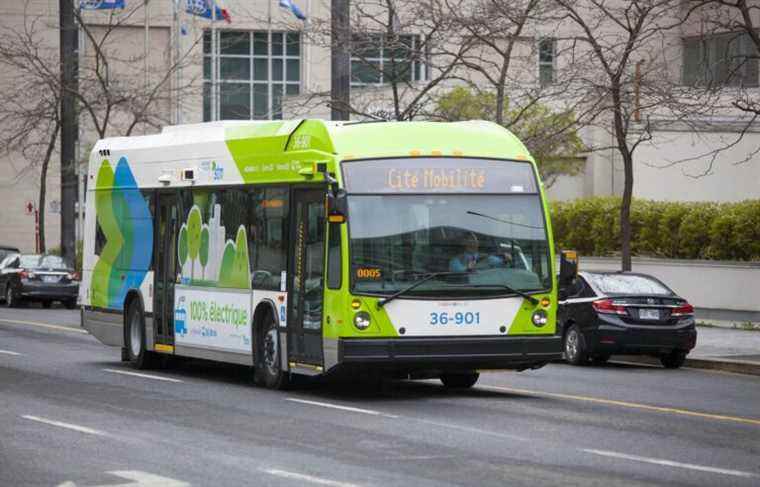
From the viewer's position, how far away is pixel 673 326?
953 inches

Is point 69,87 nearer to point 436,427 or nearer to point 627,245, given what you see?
point 627,245

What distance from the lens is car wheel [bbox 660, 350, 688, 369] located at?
80.7 feet

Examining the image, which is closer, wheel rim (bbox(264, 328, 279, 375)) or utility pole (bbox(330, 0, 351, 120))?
wheel rim (bbox(264, 328, 279, 375))

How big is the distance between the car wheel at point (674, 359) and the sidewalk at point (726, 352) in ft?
0.95

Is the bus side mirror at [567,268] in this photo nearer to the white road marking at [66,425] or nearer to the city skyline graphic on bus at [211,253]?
the city skyline graphic on bus at [211,253]

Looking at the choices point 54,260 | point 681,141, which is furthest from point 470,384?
point 54,260

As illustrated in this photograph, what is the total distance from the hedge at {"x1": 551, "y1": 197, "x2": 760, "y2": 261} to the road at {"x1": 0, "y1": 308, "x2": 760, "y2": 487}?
38.5 feet

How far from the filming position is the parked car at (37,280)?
1688 inches

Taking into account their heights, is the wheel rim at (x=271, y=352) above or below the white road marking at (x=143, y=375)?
above

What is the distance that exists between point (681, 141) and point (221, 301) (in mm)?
20824

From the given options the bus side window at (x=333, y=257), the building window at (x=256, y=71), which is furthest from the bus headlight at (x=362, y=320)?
the building window at (x=256, y=71)

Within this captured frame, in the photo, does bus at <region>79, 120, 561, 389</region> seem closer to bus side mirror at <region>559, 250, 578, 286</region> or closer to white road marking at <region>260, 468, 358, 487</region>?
bus side mirror at <region>559, 250, 578, 286</region>

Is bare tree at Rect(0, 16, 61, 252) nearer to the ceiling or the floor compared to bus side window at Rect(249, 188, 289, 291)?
nearer to the ceiling

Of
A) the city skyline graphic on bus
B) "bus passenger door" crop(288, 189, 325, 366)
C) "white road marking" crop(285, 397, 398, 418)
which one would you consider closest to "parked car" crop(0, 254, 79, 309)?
the city skyline graphic on bus
